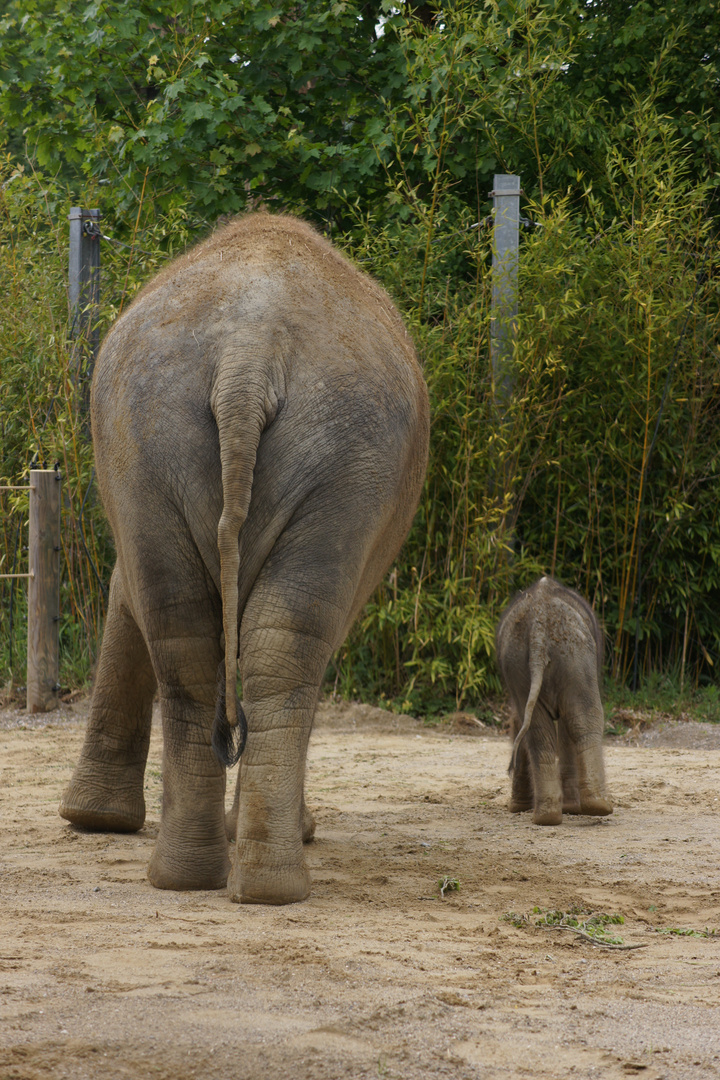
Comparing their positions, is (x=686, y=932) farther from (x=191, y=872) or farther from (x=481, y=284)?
(x=481, y=284)

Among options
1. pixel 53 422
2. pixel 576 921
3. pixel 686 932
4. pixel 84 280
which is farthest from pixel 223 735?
pixel 84 280

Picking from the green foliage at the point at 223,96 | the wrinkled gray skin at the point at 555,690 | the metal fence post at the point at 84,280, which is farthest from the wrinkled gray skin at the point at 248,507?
the green foliage at the point at 223,96

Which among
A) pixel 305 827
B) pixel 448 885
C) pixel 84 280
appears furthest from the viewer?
pixel 84 280

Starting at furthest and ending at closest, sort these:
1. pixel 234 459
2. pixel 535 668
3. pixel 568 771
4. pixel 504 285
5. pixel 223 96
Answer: pixel 223 96, pixel 504 285, pixel 568 771, pixel 535 668, pixel 234 459

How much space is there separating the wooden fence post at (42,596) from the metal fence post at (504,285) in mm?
3147

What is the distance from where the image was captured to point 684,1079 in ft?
7.47

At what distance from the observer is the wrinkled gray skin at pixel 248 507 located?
11.5 ft

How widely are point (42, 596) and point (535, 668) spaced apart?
474 cm

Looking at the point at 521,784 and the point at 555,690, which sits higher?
the point at 555,690

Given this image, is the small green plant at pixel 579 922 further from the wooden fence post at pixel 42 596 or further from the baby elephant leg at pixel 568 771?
the wooden fence post at pixel 42 596

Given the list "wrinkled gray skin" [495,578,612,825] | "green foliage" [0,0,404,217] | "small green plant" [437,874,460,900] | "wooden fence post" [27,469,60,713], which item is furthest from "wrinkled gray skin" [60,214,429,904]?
"green foliage" [0,0,404,217]

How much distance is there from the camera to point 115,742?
489cm

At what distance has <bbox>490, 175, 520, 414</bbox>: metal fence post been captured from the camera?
8.36m

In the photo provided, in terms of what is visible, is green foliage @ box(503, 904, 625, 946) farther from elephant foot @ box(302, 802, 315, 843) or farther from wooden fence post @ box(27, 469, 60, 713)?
wooden fence post @ box(27, 469, 60, 713)
